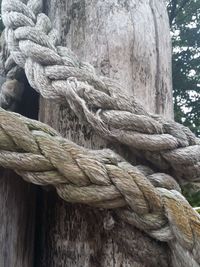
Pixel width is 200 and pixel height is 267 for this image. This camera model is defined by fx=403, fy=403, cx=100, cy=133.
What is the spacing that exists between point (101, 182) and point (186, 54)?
509 centimetres

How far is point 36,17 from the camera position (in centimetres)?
79

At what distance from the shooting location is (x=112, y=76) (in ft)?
2.47

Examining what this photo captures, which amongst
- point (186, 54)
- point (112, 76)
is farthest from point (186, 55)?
point (112, 76)

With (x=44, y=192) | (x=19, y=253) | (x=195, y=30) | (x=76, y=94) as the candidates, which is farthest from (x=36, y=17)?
(x=195, y=30)

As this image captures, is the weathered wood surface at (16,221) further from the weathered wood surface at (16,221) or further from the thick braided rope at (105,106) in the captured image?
the thick braided rope at (105,106)

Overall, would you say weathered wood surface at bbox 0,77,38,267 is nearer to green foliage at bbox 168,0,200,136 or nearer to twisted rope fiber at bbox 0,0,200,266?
twisted rope fiber at bbox 0,0,200,266

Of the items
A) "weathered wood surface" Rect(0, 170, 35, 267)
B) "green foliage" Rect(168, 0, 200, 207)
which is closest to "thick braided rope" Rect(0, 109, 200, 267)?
"weathered wood surface" Rect(0, 170, 35, 267)

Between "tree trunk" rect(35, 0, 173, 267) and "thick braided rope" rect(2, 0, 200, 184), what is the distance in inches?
1.5

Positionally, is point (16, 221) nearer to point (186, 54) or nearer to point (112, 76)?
point (112, 76)

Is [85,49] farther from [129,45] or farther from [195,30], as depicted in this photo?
[195,30]

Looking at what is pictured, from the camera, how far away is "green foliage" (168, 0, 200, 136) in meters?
5.34

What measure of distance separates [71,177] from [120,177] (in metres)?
0.07

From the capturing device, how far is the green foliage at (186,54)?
17.5 ft

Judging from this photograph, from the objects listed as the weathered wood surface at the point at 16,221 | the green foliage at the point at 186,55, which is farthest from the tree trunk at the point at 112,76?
the green foliage at the point at 186,55
